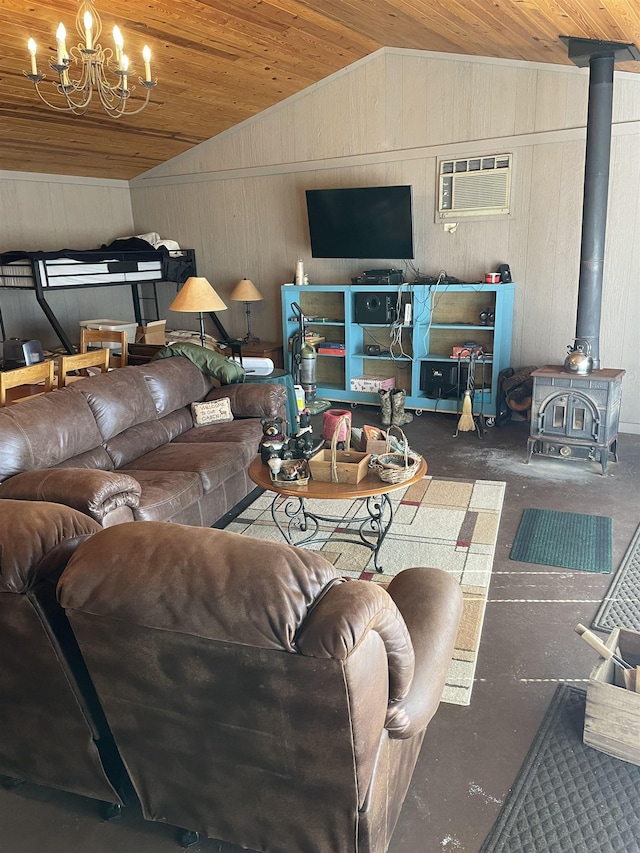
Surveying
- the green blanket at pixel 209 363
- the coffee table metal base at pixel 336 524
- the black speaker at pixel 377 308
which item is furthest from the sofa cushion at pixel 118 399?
the black speaker at pixel 377 308

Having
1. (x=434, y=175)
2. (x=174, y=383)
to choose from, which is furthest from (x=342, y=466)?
(x=434, y=175)

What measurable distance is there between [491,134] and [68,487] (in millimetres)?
4690

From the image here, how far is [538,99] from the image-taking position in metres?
5.23

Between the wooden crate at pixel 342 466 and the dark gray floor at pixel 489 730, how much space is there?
842 millimetres

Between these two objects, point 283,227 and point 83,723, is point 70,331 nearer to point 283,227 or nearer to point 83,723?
point 283,227

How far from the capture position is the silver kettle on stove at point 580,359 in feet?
14.6

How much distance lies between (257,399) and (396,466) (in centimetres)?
175

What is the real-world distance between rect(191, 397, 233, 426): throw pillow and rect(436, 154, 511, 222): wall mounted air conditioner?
114 inches

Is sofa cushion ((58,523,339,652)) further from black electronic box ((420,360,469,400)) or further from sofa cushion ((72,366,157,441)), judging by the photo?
black electronic box ((420,360,469,400))

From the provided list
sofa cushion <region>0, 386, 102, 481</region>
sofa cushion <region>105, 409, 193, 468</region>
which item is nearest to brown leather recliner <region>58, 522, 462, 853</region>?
sofa cushion <region>0, 386, 102, 481</region>

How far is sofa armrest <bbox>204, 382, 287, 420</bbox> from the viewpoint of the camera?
448cm

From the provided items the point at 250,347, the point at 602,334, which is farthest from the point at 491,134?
the point at 250,347

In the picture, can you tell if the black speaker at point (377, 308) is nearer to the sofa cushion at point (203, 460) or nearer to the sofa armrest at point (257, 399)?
the sofa armrest at point (257, 399)

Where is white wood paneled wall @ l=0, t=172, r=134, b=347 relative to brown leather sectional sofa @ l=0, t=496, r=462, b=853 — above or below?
above
